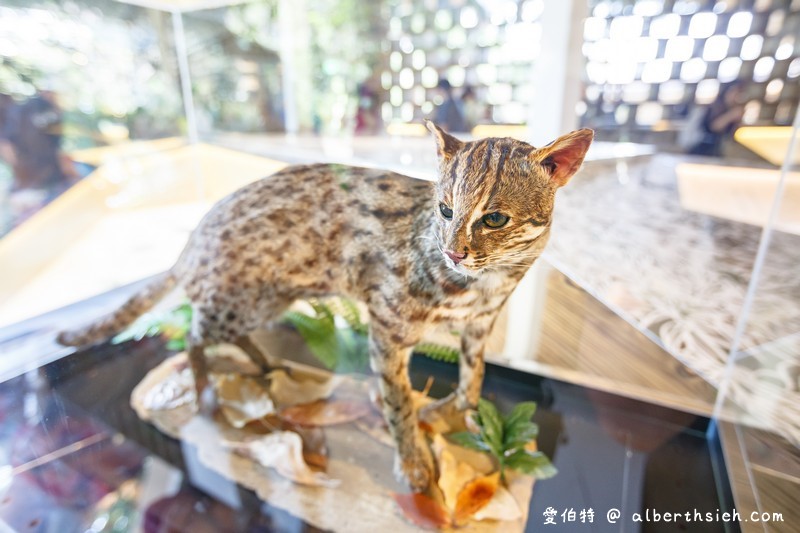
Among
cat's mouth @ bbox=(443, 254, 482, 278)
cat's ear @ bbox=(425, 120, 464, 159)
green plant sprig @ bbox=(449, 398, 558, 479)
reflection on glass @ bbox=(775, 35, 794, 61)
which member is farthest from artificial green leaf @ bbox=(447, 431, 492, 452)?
reflection on glass @ bbox=(775, 35, 794, 61)

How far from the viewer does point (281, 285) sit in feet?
3.81

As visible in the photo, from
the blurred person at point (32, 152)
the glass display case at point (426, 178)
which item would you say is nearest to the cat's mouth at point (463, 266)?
the glass display case at point (426, 178)

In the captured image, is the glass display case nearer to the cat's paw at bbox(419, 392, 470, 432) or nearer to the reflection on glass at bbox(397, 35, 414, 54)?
the reflection on glass at bbox(397, 35, 414, 54)

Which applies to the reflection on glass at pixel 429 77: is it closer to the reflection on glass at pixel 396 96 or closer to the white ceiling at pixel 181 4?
the reflection on glass at pixel 396 96

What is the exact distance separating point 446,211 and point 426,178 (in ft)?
0.86

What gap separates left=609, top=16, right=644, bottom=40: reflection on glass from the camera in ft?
4.35

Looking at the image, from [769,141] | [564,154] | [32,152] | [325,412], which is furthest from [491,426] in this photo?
[32,152]

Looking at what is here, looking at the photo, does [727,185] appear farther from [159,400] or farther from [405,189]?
[159,400]

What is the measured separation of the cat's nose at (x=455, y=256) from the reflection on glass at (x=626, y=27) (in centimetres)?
98

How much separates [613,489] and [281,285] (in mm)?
1047

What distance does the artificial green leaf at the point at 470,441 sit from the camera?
1226 mm

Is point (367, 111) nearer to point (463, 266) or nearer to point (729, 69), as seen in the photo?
point (463, 266)

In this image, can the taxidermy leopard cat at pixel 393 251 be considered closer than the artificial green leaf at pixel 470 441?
Yes

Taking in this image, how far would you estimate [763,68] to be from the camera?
1.24 meters
